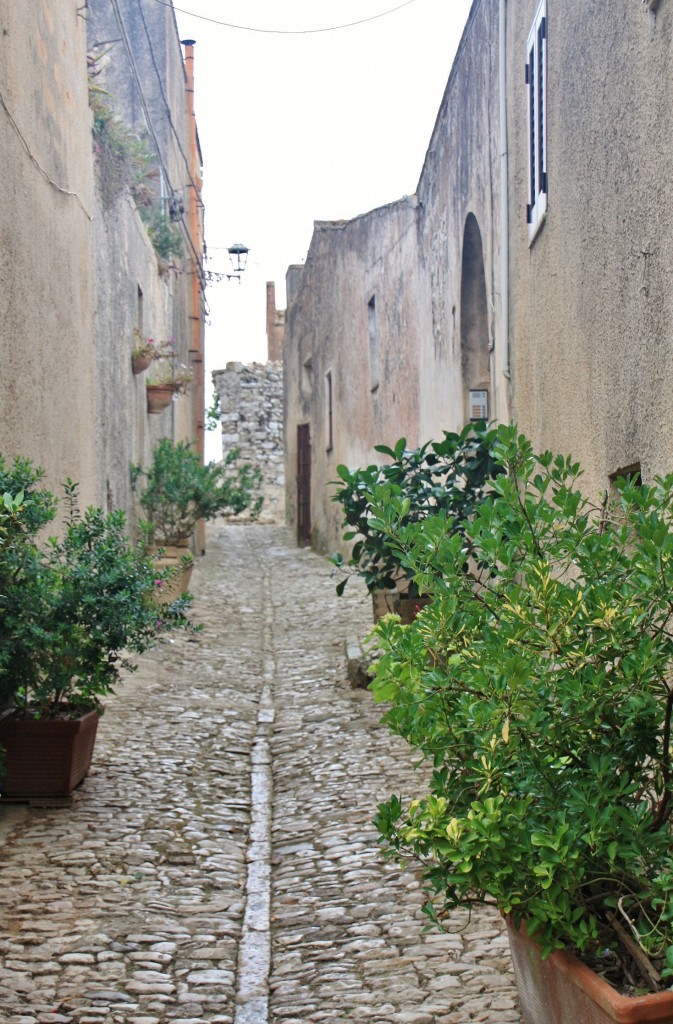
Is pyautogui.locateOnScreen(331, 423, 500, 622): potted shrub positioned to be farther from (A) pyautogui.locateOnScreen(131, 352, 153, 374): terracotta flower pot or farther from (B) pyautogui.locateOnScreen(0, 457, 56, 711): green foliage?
(A) pyautogui.locateOnScreen(131, 352, 153, 374): terracotta flower pot

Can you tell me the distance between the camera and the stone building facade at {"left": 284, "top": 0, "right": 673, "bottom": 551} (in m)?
4.22

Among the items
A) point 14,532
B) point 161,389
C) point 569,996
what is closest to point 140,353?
point 161,389

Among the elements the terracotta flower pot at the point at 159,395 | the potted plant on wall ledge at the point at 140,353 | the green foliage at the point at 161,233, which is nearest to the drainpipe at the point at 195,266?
the green foliage at the point at 161,233

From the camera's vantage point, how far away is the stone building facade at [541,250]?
4223 mm

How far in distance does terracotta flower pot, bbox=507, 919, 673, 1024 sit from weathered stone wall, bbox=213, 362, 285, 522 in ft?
90.6

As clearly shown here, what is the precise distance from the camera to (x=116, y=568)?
18.4 ft

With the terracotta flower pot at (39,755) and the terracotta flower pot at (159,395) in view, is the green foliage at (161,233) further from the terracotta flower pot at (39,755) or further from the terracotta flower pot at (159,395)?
the terracotta flower pot at (39,755)

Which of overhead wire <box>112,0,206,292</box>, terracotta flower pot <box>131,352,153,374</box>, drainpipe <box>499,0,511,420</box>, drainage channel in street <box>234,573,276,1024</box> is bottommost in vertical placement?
drainage channel in street <box>234,573,276,1024</box>

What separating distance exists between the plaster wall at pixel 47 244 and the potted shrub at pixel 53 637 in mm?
1251

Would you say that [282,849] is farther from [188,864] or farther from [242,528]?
[242,528]

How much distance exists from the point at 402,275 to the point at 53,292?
21.0 feet

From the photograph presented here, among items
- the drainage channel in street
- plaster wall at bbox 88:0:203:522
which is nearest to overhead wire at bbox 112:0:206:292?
plaster wall at bbox 88:0:203:522

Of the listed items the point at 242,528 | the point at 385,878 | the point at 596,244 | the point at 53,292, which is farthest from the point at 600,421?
the point at 242,528

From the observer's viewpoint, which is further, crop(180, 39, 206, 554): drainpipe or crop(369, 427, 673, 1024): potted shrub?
crop(180, 39, 206, 554): drainpipe
